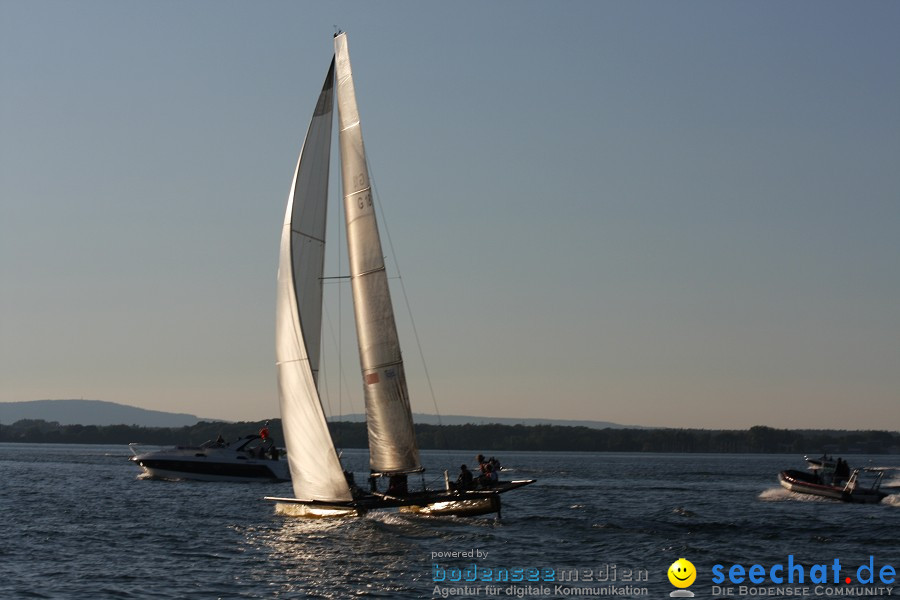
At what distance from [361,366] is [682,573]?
1275cm

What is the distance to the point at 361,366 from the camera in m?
38.6

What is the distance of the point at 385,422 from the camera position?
125 ft

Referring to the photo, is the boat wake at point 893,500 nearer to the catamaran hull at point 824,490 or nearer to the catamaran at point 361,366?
the catamaran hull at point 824,490

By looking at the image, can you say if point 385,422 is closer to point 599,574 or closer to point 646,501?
point 599,574

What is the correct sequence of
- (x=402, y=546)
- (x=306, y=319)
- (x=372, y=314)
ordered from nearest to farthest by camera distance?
1. (x=402, y=546)
2. (x=372, y=314)
3. (x=306, y=319)

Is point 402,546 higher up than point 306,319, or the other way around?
point 306,319

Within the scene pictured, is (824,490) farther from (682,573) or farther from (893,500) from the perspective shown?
(682,573)

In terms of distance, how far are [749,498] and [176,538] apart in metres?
33.6

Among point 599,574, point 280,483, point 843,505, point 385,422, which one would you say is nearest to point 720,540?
point 599,574

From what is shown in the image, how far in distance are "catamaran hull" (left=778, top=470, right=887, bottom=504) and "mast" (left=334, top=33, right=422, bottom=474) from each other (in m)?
28.9

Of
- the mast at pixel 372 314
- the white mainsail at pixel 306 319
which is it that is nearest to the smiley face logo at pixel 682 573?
the mast at pixel 372 314

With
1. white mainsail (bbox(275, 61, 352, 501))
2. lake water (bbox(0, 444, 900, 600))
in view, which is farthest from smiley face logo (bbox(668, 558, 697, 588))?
white mainsail (bbox(275, 61, 352, 501))

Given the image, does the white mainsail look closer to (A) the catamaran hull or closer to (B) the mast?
(B) the mast

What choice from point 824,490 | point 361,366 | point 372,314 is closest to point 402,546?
point 361,366
